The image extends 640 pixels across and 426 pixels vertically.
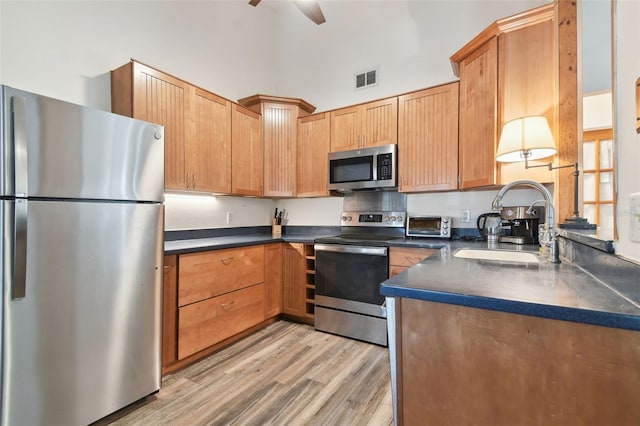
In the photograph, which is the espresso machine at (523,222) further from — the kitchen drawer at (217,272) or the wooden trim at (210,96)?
the wooden trim at (210,96)

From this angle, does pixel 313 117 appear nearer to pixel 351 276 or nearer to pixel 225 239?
pixel 225 239

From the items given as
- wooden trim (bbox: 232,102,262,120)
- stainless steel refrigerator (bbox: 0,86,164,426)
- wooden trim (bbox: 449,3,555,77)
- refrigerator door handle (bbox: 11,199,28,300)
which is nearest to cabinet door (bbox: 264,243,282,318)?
stainless steel refrigerator (bbox: 0,86,164,426)

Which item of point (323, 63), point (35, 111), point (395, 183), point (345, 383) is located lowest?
point (345, 383)

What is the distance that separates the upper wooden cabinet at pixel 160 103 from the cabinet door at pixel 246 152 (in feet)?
1.77

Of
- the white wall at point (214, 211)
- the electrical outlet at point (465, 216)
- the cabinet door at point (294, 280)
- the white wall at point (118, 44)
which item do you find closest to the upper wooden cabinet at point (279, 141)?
the white wall at point (214, 211)

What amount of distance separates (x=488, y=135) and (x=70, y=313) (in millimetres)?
2821

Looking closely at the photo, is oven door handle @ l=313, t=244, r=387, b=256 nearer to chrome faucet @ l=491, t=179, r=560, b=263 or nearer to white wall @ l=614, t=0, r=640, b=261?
chrome faucet @ l=491, t=179, r=560, b=263

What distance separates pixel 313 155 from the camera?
3.21 meters

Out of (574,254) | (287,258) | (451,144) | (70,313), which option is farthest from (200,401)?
(451,144)

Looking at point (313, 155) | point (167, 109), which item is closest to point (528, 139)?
point (313, 155)

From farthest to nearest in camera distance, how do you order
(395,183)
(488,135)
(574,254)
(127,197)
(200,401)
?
(395,183)
(488,135)
(200,401)
(127,197)
(574,254)

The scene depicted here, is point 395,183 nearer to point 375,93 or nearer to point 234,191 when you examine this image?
point 375,93

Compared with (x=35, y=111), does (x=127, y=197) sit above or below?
below

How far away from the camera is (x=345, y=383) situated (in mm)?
1938
